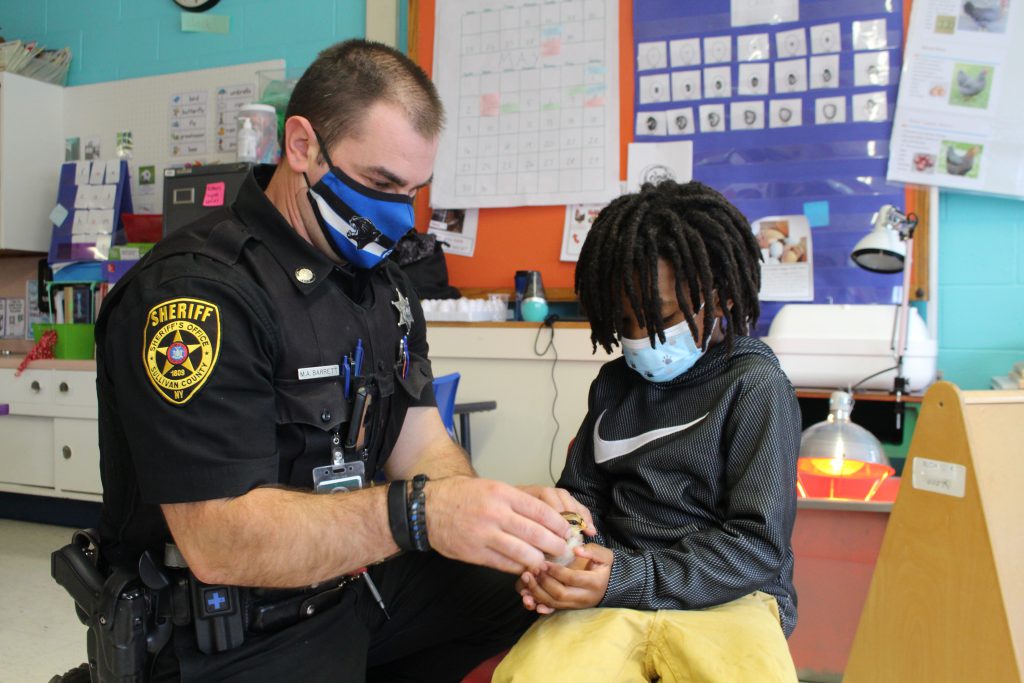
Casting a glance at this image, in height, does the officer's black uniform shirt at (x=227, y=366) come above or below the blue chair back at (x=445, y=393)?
above

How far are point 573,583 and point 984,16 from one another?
2512 mm

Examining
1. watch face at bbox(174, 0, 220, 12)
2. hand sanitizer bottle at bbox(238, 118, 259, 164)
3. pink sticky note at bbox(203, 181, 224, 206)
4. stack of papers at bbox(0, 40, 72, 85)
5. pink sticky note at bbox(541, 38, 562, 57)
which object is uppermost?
watch face at bbox(174, 0, 220, 12)

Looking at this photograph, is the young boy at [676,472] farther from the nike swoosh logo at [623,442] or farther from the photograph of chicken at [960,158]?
the photograph of chicken at [960,158]

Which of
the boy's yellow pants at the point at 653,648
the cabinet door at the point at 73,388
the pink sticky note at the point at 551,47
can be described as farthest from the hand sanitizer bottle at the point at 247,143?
the boy's yellow pants at the point at 653,648

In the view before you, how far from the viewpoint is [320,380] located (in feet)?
4.11

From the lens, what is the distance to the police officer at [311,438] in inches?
41.6

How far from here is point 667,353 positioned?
1.34 m

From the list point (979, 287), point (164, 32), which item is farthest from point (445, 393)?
point (164, 32)

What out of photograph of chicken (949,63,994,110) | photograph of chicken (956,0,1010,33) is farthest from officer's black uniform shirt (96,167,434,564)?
photograph of chicken (956,0,1010,33)

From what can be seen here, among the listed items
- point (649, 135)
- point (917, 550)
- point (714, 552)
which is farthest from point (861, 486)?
point (649, 135)

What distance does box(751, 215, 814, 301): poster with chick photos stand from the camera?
283cm

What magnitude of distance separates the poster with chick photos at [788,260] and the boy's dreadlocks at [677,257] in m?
1.56

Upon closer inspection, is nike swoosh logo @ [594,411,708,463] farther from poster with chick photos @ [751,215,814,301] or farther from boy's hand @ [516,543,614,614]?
poster with chick photos @ [751,215,814,301]

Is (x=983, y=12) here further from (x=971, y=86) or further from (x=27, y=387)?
(x=27, y=387)
